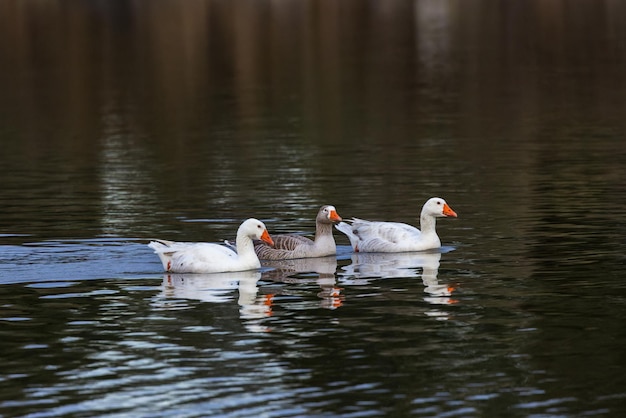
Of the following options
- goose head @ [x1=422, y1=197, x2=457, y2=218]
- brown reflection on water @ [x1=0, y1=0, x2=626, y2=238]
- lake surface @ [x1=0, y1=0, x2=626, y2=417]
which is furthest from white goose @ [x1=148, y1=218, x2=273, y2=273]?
brown reflection on water @ [x1=0, y1=0, x2=626, y2=238]

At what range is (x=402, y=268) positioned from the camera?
23828mm

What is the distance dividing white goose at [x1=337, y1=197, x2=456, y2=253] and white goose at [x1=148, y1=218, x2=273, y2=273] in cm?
267

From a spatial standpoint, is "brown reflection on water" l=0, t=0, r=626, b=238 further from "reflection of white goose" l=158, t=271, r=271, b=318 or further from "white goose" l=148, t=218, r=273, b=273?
"reflection of white goose" l=158, t=271, r=271, b=318

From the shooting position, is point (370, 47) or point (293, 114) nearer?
point (293, 114)

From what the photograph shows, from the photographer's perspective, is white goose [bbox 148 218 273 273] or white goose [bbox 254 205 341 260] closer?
white goose [bbox 148 218 273 273]

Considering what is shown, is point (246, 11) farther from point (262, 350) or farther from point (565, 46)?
point (262, 350)

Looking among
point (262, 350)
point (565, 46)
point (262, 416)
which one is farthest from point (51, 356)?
point (565, 46)

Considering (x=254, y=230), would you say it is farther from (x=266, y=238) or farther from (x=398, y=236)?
(x=398, y=236)

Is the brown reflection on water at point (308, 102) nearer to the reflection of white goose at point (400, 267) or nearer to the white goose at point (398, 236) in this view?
the white goose at point (398, 236)

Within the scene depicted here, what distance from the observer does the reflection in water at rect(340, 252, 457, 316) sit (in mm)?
21453

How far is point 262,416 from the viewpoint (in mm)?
14539

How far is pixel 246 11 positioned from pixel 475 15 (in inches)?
810

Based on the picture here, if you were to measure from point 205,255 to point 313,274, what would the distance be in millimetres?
1729

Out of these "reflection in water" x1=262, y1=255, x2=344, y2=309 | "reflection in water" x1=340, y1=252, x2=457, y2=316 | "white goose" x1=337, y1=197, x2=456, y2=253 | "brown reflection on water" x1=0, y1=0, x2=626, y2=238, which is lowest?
"reflection in water" x1=340, y1=252, x2=457, y2=316
